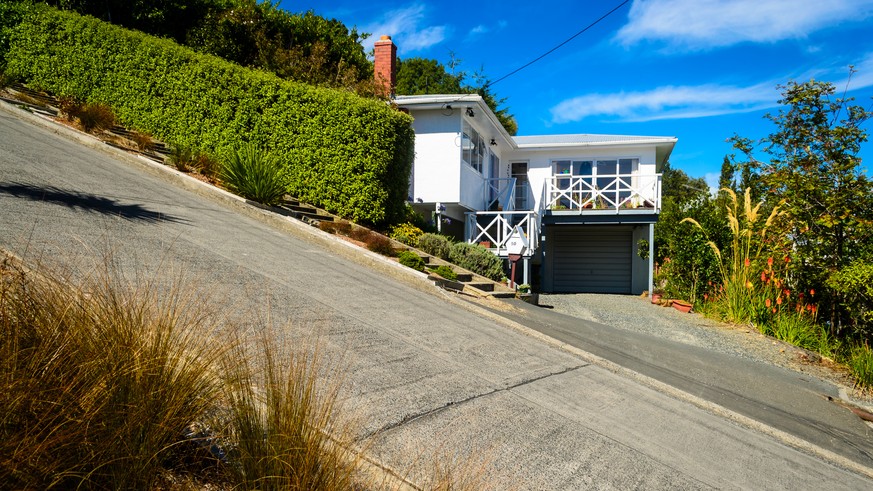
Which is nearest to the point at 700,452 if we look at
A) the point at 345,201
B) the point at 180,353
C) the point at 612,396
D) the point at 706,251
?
the point at 612,396

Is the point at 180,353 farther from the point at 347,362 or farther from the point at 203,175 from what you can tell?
the point at 203,175

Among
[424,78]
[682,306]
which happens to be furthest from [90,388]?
[424,78]

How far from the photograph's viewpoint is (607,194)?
2244cm

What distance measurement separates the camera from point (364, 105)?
43.5 ft

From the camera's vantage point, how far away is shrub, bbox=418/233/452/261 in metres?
13.2

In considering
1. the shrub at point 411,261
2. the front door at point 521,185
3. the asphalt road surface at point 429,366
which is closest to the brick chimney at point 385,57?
the front door at point 521,185

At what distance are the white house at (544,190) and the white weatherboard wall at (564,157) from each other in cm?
4

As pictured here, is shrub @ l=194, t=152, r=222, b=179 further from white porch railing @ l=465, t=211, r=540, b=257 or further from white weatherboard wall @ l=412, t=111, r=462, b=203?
white porch railing @ l=465, t=211, r=540, b=257

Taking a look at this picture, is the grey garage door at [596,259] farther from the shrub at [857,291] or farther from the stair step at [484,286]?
the shrub at [857,291]

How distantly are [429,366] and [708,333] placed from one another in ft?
29.8

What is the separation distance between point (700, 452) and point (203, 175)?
35.4 ft

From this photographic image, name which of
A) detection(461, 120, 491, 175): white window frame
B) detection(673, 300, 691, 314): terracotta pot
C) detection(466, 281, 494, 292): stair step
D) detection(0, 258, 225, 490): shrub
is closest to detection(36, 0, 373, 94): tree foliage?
detection(461, 120, 491, 175): white window frame

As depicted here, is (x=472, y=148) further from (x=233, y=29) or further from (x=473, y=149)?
(x=233, y=29)

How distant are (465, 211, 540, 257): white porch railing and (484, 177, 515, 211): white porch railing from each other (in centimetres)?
92
